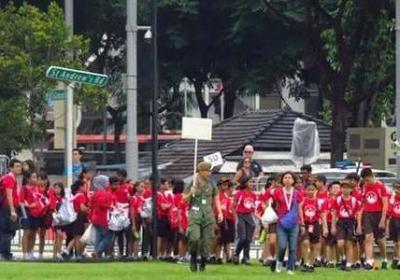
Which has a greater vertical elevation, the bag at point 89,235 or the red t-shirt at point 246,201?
the red t-shirt at point 246,201

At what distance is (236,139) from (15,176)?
18132 mm

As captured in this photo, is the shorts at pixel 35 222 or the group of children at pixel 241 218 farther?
the shorts at pixel 35 222

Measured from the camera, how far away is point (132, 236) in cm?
3148

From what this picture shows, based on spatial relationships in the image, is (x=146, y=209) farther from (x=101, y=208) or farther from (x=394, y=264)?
(x=394, y=264)

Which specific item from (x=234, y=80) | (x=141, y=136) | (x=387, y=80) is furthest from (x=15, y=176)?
(x=141, y=136)

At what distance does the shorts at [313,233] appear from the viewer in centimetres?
2938

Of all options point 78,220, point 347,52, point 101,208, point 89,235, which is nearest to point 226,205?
point 101,208

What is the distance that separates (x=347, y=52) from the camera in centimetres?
4297

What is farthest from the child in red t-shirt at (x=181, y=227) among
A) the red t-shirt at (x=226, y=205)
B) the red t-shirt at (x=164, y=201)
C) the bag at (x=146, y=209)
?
the red t-shirt at (x=226, y=205)

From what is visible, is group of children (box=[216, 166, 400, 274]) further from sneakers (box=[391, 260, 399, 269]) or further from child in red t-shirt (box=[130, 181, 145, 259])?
child in red t-shirt (box=[130, 181, 145, 259])

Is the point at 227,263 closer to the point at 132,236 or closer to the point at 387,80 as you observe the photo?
the point at 132,236

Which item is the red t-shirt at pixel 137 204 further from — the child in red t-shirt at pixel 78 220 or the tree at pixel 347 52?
the tree at pixel 347 52

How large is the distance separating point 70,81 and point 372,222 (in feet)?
24.6

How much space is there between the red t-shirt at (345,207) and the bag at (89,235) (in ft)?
16.2
